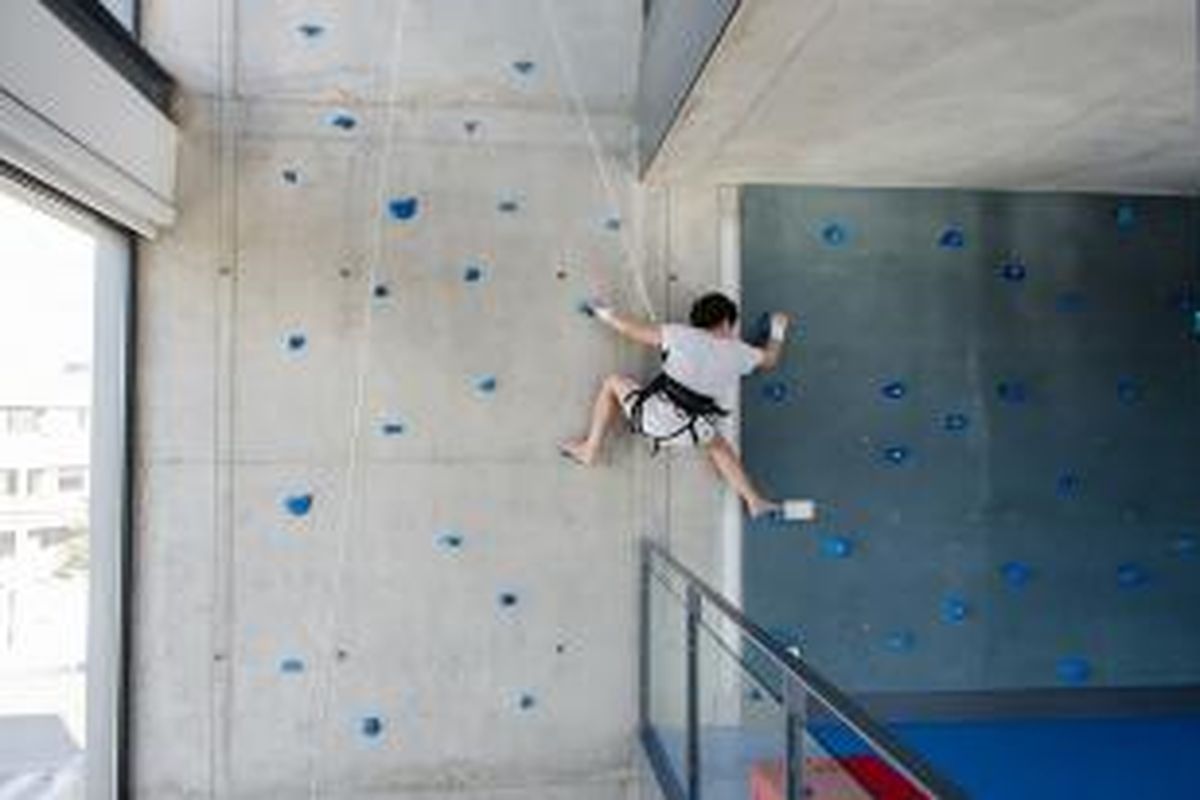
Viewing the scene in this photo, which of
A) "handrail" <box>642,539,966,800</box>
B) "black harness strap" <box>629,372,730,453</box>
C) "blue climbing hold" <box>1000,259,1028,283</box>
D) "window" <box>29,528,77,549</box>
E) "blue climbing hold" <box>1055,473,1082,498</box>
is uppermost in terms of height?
"blue climbing hold" <box>1000,259,1028,283</box>

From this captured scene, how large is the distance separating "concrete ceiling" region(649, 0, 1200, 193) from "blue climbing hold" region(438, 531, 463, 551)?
1564 millimetres

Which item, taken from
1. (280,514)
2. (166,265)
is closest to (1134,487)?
(280,514)

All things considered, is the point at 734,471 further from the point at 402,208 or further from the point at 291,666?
the point at 291,666

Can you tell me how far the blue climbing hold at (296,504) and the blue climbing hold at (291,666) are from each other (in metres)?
0.55

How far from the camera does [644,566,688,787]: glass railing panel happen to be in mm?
3379

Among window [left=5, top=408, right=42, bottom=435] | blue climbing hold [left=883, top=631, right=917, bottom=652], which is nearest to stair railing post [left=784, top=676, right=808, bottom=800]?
blue climbing hold [left=883, top=631, right=917, bottom=652]

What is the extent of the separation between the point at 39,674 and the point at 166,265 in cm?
149

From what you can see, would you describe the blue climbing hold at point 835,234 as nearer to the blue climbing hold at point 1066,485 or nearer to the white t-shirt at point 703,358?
the white t-shirt at point 703,358

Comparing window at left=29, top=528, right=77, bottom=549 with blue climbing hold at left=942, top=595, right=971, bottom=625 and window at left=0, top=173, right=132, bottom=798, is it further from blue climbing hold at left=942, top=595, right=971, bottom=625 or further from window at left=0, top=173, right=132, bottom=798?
blue climbing hold at left=942, top=595, right=971, bottom=625

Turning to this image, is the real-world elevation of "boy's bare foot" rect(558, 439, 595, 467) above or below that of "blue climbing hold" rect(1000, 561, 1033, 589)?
above

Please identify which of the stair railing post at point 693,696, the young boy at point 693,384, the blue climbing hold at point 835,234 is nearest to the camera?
the stair railing post at point 693,696

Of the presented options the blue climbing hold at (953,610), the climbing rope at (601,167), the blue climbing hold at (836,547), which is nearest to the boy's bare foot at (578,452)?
the climbing rope at (601,167)

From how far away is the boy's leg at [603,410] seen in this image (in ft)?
11.9

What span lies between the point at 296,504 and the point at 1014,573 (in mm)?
2838
